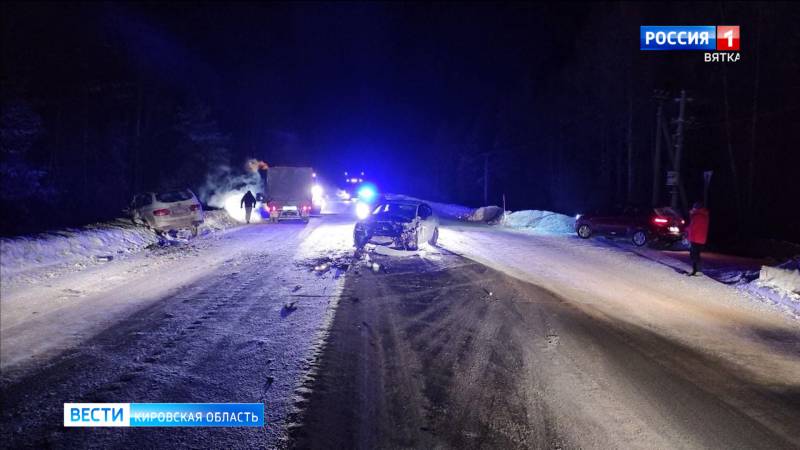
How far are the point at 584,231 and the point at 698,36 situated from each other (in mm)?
13664

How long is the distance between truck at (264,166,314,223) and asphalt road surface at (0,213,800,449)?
1574 centimetres

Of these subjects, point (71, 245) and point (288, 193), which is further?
point (288, 193)

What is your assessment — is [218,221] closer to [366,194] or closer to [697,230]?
[697,230]

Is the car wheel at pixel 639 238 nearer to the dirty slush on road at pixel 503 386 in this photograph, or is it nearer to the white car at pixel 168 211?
the dirty slush on road at pixel 503 386

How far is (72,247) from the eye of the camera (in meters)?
13.4

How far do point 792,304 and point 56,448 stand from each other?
12.7 meters

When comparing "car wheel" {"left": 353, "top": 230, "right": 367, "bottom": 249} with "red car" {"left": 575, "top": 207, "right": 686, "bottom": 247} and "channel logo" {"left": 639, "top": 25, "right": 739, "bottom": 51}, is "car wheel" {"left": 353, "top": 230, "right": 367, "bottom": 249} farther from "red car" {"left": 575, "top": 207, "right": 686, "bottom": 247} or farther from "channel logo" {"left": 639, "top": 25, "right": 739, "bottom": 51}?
"channel logo" {"left": 639, "top": 25, "right": 739, "bottom": 51}

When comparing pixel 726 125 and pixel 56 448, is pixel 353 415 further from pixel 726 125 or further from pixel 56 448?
pixel 726 125

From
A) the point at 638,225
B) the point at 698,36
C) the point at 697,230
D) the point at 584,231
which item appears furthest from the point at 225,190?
the point at 698,36

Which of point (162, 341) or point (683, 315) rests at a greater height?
point (162, 341)

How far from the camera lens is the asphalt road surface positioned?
4430mm

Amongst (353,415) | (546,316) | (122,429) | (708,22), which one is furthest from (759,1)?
(122,429)

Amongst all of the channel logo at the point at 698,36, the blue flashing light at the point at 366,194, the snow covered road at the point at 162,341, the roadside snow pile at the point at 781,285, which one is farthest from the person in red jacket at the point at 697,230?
the blue flashing light at the point at 366,194

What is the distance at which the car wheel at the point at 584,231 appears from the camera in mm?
21562
